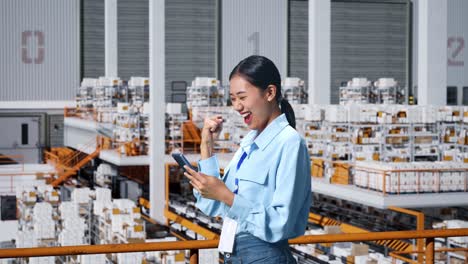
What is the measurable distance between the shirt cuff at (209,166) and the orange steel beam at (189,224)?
47.1 feet

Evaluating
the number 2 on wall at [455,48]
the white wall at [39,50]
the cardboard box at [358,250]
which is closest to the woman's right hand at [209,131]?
the cardboard box at [358,250]

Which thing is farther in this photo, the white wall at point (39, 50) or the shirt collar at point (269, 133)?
the white wall at point (39, 50)

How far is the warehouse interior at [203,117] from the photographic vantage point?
15016 millimetres

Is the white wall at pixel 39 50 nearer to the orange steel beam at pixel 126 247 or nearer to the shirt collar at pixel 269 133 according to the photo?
the orange steel beam at pixel 126 247

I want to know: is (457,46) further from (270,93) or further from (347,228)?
(270,93)

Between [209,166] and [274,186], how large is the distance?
11.6 inches

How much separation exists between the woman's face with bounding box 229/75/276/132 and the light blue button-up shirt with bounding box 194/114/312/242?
0.14 feet

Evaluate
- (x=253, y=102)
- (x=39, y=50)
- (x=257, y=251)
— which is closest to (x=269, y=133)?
(x=253, y=102)

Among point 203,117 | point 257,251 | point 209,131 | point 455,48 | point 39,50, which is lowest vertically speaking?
point 257,251

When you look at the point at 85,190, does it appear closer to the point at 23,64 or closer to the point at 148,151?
the point at 148,151

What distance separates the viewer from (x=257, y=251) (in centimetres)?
263

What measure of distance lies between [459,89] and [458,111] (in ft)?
72.1

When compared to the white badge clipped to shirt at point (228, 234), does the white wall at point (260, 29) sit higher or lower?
higher

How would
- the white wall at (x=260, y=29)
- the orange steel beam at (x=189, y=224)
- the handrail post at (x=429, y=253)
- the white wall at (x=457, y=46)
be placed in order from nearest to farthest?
the handrail post at (x=429, y=253), the orange steel beam at (x=189, y=224), the white wall at (x=260, y=29), the white wall at (x=457, y=46)
